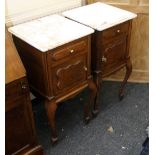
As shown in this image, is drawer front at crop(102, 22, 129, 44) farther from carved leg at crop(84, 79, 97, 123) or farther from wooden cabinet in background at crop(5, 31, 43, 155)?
wooden cabinet in background at crop(5, 31, 43, 155)

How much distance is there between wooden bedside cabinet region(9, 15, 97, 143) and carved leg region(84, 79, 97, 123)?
0.07 m

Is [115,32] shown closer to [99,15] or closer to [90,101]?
[99,15]

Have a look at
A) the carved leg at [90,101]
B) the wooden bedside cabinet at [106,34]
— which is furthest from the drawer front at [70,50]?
the carved leg at [90,101]

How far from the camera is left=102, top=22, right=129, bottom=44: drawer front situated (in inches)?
67.7

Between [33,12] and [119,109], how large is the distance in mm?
924

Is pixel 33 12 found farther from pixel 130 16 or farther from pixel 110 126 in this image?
pixel 110 126

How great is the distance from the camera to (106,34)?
1720mm

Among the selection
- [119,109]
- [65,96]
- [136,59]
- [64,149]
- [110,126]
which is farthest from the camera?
[136,59]

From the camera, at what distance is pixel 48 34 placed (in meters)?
1.55

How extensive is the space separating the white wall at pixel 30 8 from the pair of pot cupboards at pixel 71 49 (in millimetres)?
105

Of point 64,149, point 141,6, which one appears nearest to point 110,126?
point 64,149

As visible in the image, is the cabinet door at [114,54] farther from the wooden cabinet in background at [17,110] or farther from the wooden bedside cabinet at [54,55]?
the wooden cabinet in background at [17,110]

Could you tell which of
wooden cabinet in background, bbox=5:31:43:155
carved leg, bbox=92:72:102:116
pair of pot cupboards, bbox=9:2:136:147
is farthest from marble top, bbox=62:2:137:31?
wooden cabinet in background, bbox=5:31:43:155

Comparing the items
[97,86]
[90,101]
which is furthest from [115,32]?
[90,101]
